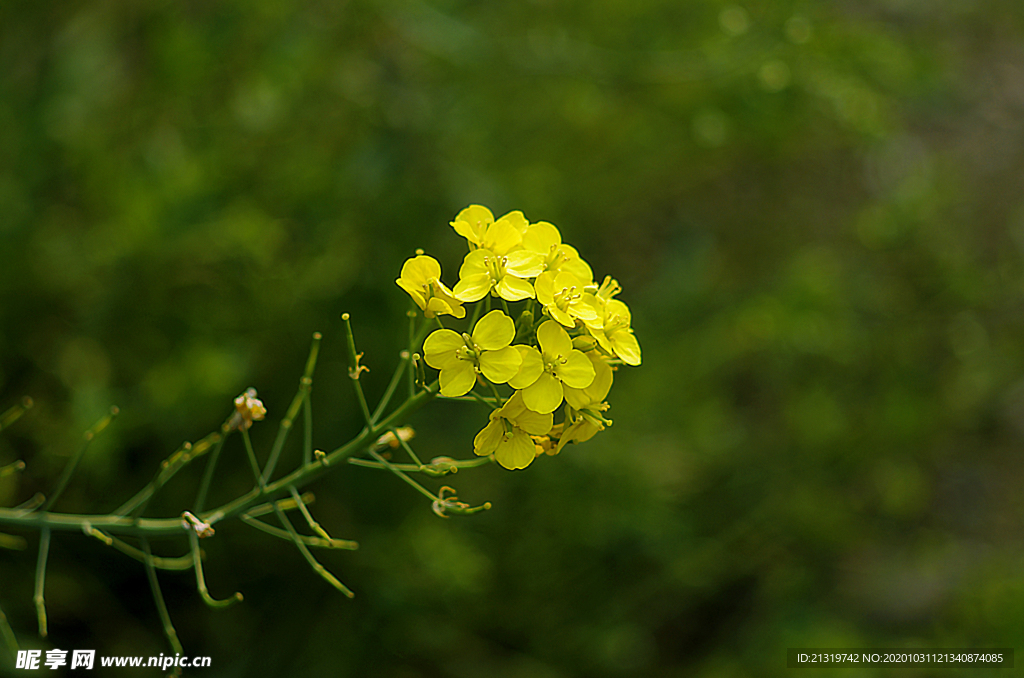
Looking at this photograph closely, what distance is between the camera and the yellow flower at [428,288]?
92 cm

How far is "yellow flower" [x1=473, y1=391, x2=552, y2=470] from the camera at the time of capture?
2.94 feet

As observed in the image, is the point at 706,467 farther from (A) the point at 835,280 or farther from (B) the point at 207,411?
(B) the point at 207,411

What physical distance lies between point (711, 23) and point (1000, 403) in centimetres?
188

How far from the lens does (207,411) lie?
5.77ft

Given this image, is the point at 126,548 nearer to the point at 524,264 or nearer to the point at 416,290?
the point at 416,290

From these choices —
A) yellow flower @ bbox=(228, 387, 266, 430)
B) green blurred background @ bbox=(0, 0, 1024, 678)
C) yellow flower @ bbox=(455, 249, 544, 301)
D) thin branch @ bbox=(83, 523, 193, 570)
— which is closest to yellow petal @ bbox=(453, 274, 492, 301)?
yellow flower @ bbox=(455, 249, 544, 301)

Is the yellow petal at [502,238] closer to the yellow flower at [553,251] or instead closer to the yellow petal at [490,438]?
the yellow flower at [553,251]

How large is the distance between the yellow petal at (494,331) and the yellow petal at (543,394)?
0.22ft

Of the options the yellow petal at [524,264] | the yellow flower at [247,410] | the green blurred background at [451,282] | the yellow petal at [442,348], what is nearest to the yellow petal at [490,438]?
the yellow petal at [442,348]

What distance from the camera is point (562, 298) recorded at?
35.8 inches

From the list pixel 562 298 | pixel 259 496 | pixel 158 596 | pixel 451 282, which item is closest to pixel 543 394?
pixel 562 298

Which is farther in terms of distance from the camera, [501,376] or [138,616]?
[138,616]

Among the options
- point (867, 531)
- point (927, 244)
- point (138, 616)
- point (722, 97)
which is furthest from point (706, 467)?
point (138, 616)

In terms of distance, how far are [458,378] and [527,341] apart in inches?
5.4
